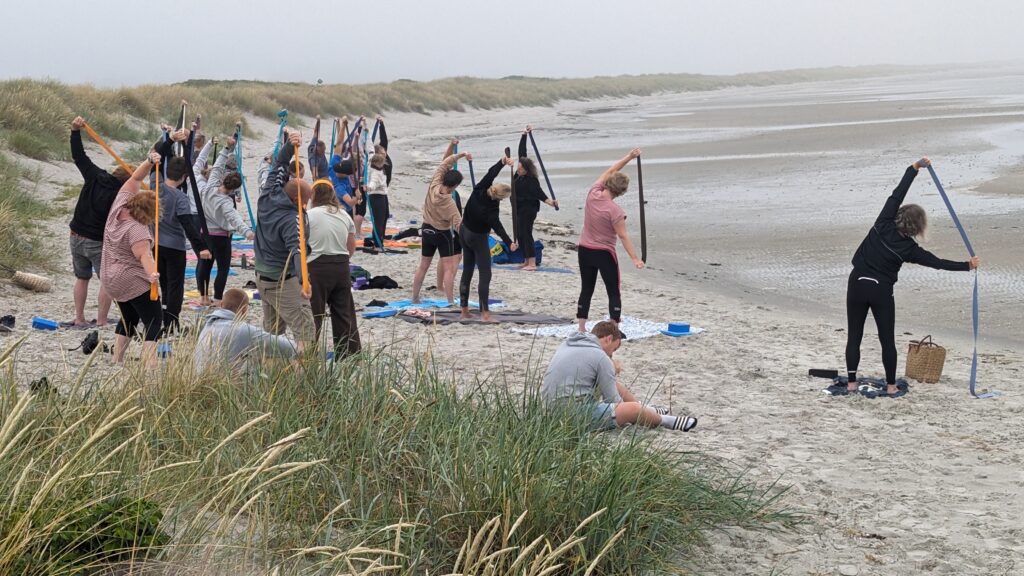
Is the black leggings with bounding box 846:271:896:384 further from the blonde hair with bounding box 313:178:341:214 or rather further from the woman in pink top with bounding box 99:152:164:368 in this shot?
the woman in pink top with bounding box 99:152:164:368

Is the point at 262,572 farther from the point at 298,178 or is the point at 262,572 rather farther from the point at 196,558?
the point at 298,178

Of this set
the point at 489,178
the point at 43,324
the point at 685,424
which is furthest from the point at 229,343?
the point at 489,178

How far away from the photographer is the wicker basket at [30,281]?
11.0m

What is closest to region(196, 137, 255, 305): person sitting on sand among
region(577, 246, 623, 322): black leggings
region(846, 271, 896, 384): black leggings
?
region(577, 246, 623, 322): black leggings

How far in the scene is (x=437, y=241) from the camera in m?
11.3

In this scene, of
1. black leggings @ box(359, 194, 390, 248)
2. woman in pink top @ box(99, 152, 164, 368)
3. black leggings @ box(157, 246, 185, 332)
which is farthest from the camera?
black leggings @ box(359, 194, 390, 248)

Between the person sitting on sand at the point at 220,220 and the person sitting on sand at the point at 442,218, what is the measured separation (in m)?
1.81

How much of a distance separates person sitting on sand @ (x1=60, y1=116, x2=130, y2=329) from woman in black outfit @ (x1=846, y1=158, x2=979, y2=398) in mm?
5841

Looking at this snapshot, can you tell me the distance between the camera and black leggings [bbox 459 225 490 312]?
10.7m

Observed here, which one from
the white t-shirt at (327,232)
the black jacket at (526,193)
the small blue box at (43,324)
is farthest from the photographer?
the black jacket at (526,193)

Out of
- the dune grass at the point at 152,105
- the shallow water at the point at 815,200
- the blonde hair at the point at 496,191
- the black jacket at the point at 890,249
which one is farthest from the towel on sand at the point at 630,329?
the dune grass at the point at 152,105

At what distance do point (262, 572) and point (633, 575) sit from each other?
1.60m

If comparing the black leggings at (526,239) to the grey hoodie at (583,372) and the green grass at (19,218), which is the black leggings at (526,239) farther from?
the grey hoodie at (583,372)

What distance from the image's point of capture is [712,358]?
31.3ft
